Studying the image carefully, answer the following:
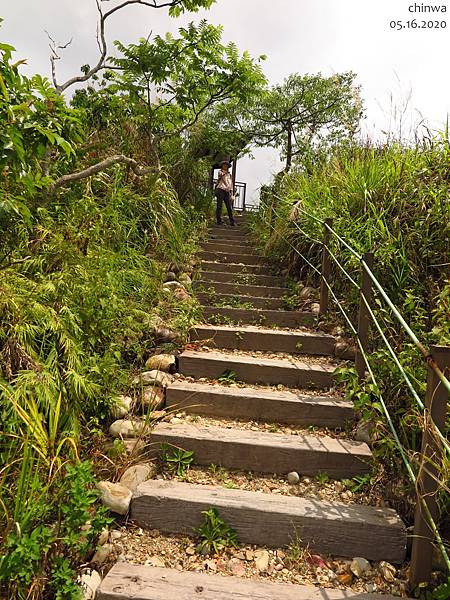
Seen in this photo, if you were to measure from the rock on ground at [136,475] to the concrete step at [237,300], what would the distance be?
2.44m

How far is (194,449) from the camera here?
2484 millimetres

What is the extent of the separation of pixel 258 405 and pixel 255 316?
151 cm

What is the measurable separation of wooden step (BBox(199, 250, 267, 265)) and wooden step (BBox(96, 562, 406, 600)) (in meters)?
4.66

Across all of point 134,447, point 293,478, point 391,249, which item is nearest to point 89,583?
point 134,447

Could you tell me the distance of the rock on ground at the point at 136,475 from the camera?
2.18m

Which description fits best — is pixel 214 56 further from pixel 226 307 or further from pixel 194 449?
pixel 194 449

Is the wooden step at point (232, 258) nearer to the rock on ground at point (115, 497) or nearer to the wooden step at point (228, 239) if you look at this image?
the wooden step at point (228, 239)

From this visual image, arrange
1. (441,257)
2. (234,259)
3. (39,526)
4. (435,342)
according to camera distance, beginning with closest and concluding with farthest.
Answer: (39,526), (435,342), (441,257), (234,259)

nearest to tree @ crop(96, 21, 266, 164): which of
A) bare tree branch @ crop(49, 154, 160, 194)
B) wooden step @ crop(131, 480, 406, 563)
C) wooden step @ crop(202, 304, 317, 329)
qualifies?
bare tree branch @ crop(49, 154, 160, 194)

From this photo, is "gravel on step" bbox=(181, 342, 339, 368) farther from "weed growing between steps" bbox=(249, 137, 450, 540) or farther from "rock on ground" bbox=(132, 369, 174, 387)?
"rock on ground" bbox=(132, 369, 174, 387)

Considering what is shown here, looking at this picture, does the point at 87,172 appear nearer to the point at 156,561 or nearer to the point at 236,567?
the point at 156,561

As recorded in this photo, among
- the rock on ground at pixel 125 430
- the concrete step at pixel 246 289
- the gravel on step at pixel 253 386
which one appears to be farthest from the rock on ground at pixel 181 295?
the rock on ground at pixel 125 430

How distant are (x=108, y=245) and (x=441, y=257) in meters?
3.03

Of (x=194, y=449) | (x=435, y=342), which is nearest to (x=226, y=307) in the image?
(x=194, y=449)
